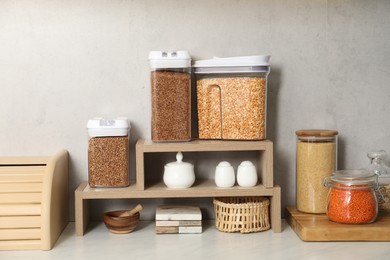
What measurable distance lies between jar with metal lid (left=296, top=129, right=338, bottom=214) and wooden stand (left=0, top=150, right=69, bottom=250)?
31.1 inches

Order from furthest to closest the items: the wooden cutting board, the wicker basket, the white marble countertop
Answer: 1. the wicker basket
2. the wooden cutting board
3. the white marble countertop

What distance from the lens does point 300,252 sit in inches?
64.8

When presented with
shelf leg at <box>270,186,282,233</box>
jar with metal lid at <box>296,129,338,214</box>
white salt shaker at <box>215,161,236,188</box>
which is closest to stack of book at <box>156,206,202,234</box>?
white salt shaker at <box>215,161,236,188</box>

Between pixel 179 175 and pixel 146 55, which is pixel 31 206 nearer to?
pixel 179 175

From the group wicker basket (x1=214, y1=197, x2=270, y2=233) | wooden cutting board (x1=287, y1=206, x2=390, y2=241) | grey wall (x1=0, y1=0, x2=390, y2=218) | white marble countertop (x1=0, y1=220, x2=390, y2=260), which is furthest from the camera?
grey wall (x1=0, y1=0, x2=390, y2=218)

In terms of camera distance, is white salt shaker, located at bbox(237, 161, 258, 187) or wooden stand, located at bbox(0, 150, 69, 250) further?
white salt shaker, located at bbox(237, 161, 258, 187)

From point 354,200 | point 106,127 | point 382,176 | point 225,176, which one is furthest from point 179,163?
point 382,176

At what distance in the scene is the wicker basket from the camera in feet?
6.00

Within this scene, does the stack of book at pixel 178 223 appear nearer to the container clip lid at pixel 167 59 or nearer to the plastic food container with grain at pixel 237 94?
the plastic food container with grain at pixel 237 94

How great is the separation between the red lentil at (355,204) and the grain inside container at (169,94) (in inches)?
20.3

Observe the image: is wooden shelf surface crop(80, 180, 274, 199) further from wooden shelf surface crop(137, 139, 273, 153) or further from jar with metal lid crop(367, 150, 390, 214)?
jar with metal lid crop(367, 150, 390, 214)

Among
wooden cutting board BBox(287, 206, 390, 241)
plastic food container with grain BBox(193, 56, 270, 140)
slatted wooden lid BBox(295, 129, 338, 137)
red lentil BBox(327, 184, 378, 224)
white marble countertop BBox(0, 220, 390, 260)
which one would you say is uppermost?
plastic food container with grain BBox(193, 56, 270, 140)

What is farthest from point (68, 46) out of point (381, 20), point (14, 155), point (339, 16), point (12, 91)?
point (381, 20)

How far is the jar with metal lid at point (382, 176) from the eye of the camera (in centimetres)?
189
